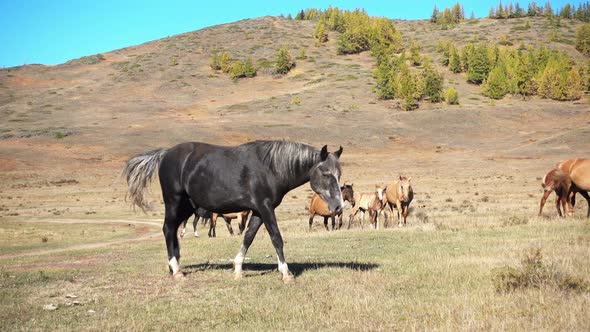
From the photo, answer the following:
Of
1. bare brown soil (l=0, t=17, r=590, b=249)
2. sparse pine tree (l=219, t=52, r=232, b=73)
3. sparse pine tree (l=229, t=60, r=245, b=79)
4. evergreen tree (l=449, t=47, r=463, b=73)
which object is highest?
sparse pine tree (l=219, t=52, r=232, b=73)

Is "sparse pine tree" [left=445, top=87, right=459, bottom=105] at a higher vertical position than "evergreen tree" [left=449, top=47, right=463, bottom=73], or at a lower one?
lower

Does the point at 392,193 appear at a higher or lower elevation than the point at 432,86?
lower

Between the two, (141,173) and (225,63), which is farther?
(225,63)

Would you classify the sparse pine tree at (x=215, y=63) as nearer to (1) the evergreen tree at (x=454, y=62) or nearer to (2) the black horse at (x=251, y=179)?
(1) the evergreen tree at (x=454, y=62)

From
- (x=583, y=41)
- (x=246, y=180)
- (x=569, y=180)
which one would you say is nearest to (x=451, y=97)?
(x=583, y=41)

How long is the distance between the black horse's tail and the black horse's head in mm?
3668

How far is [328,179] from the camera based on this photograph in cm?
1112

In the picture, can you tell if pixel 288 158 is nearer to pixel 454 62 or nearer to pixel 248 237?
pixel 248 237

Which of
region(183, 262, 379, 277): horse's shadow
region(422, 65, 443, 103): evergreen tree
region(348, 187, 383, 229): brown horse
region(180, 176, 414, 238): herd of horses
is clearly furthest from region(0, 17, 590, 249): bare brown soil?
region(183, 262, 379, 277): horse's shadow

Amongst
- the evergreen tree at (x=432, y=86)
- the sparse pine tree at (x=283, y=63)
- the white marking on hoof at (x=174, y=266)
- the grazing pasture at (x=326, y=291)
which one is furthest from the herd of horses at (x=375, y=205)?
the sparse pine tree at (x=283, y=63)

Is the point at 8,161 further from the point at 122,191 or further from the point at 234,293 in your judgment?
the point at 234,293

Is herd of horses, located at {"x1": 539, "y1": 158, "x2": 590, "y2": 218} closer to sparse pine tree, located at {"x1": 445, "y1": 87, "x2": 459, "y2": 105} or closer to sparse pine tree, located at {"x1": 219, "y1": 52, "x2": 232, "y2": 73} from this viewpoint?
sparse pine tree, located at {"x1": 445, "y1": 87, "x2": 459, "y2": 105}

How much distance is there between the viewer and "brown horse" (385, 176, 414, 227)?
2419cm

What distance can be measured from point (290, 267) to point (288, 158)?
275 cm
